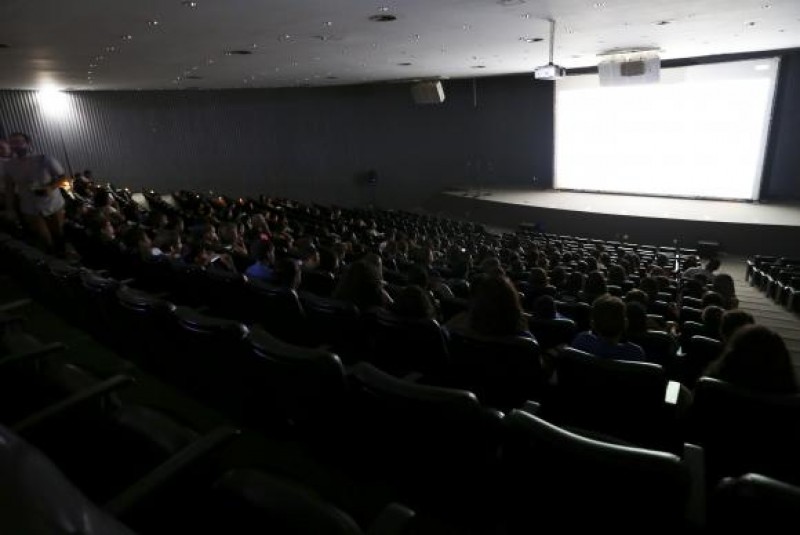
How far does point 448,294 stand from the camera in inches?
182

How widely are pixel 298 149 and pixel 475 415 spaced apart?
20.2m

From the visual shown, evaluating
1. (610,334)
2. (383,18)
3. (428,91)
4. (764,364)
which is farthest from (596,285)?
(428,91)

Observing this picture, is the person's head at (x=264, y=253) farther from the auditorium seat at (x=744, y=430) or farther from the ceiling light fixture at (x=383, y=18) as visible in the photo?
the auditorium seat at (x=744, y=430)

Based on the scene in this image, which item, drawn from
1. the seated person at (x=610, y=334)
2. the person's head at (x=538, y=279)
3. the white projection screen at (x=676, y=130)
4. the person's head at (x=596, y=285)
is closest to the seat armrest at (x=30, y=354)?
the seated person at (x=610, y=334)

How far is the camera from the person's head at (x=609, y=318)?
2955 mm

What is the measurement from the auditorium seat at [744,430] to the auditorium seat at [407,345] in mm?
1307

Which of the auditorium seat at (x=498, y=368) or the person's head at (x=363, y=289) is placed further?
the person's head at (x=363, y=289)

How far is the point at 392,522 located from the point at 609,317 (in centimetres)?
212

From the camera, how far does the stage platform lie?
39.4ft

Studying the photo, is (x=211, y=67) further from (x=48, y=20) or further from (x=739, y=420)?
(x=739, y=420)

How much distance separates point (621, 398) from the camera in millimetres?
2393

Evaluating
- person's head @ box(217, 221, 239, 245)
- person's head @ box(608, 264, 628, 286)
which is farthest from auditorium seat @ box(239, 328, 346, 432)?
person's head @ box(608, 264, 628, 286)

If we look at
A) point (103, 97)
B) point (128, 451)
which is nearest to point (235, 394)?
point (128, 451)

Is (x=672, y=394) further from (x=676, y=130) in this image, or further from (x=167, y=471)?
(x=676, y=130)
